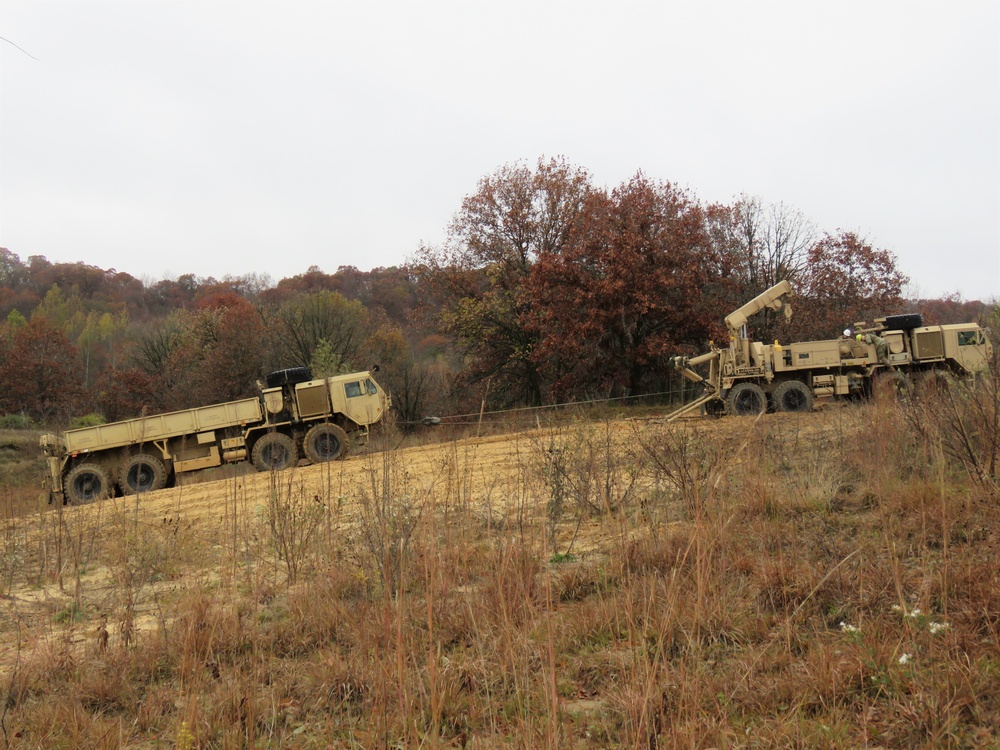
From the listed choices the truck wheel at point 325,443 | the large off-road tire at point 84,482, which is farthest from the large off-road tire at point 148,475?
the truck wheel at point 325,443

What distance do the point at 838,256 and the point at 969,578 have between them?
3294 centimetres

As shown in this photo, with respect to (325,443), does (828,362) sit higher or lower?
higher

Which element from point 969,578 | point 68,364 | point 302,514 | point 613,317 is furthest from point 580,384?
point 68,364

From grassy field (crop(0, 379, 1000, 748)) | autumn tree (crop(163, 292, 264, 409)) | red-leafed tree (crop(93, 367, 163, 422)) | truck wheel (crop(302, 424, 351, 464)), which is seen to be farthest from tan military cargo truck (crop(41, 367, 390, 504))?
red-leafed tree (crop(93, 367, 163, 422))

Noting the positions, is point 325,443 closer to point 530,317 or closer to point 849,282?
point 530,317

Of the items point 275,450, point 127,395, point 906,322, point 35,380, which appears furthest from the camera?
point 35,380

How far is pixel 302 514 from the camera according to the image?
7.06 m

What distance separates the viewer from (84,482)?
1864 centimetres

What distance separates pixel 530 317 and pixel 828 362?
1106cm

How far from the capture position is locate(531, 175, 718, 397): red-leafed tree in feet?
81.0

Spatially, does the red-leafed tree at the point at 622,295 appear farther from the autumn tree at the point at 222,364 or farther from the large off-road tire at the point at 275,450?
the autumn tree at the point at 222,364

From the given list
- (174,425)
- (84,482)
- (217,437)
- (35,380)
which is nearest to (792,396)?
(217,437)

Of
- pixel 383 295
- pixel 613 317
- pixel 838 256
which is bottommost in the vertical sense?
pixel 613 317

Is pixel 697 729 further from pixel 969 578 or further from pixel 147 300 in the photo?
pixel 147 300
